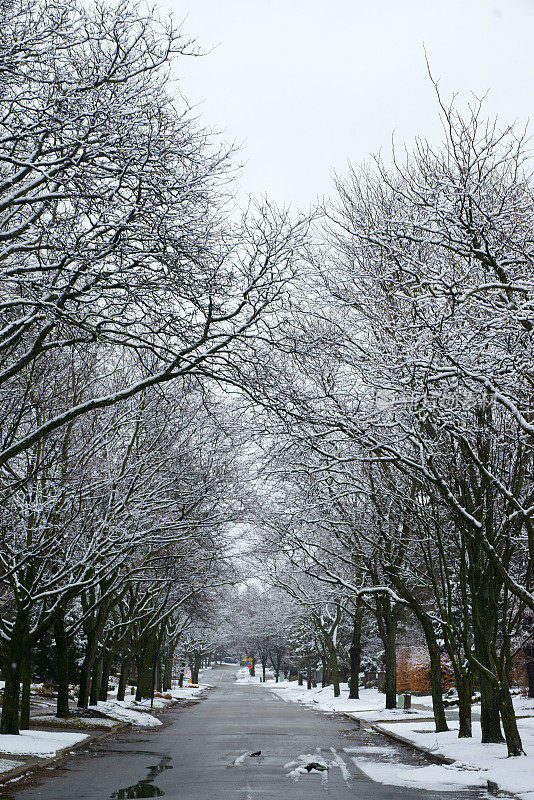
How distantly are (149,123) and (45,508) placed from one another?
1019cm

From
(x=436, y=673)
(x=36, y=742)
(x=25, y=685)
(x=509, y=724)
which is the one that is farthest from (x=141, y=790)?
(x=436, y=673)

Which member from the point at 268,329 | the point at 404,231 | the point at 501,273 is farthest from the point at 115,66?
the point at 501,273

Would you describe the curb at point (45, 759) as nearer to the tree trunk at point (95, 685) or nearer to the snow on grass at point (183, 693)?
the tree trunk at point (95, 685)

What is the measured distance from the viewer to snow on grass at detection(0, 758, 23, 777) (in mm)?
13322

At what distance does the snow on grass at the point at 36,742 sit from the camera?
52.0 feet

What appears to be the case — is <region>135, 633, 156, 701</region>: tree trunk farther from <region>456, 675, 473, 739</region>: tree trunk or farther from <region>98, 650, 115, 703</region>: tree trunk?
<region>456, 675, 473, 739</region>: tree trunk

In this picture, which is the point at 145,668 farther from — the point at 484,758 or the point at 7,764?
the point at 484,758

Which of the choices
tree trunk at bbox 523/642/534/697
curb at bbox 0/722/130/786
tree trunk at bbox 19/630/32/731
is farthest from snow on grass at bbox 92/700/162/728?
tree trunk at bbox 523/642/534/697

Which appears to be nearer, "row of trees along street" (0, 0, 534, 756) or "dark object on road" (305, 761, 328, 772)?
"row of trees along street" (0, 0, 534, 756)

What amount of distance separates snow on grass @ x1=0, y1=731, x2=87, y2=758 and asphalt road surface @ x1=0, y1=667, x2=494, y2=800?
59 cm

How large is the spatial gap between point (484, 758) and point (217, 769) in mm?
4767

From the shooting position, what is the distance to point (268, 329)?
1033 cm

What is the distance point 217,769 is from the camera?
14.8m

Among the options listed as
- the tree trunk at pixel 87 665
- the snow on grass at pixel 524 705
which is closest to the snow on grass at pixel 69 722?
the tree trunk at pixel 87 665
